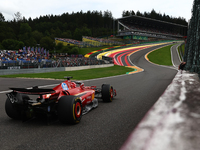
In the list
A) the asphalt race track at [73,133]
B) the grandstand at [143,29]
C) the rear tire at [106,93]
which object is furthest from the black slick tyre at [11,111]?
the grandstand at [143,29]

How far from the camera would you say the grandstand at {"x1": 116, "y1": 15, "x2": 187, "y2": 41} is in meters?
91.4

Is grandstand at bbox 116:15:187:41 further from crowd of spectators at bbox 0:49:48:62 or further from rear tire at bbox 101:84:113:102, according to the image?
rear tire at bbox 101:84:113:102

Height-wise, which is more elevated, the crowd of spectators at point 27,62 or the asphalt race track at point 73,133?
the crowd of spectators at point 27,62

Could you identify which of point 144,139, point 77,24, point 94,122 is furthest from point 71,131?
point 77,24

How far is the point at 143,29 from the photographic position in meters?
100

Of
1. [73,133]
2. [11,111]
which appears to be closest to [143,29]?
[11,111]

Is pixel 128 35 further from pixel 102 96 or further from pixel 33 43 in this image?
pixel 102 96

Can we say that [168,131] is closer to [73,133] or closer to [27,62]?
[73,133]

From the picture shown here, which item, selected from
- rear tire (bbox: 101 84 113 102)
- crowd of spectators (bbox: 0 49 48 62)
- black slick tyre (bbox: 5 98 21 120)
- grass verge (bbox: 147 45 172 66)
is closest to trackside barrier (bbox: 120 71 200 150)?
black slick tyre (bbox: 5 98 21 120)

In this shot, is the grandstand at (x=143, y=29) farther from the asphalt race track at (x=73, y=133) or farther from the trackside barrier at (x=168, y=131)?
the trackside barrier at (x=168, y=131)

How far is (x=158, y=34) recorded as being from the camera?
104 meters

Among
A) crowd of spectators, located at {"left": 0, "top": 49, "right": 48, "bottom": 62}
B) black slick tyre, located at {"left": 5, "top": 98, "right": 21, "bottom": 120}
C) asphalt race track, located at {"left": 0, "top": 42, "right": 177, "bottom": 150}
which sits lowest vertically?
asphalt race track, located at {"left": 0, "top": 42, "right": 177, "bottom": 150}

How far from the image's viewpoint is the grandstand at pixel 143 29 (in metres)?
91.4

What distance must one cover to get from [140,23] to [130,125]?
341ft
